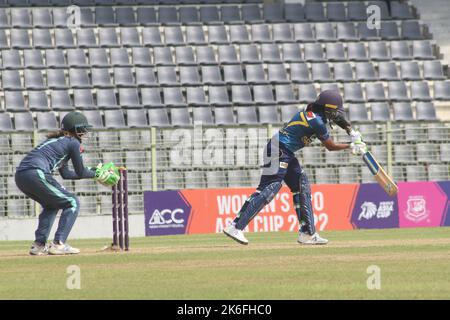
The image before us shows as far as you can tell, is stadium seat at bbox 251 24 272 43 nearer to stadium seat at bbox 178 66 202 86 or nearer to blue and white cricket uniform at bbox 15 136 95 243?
stadium seat at bbox 178 66 202 86

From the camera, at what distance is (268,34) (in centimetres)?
3331

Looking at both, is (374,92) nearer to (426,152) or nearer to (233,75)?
(233,75)

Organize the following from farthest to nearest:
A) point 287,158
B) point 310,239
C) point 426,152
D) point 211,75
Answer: point 211,75 < point 426,152 < point 310,239 < point 287,158

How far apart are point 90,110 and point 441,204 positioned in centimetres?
887

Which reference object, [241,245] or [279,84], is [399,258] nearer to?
[241,245]

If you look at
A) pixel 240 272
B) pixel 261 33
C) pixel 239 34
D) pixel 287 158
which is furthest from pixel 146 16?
pixel 240 272

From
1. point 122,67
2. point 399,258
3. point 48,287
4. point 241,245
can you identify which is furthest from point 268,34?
point 48,287

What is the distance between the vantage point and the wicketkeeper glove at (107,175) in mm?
15695

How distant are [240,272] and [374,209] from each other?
1410 cm

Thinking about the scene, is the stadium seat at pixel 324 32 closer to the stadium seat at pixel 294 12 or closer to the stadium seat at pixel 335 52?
the stadium seat at pixel 335 52

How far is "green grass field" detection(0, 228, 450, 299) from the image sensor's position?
1022cm

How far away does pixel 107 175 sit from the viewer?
1574cm

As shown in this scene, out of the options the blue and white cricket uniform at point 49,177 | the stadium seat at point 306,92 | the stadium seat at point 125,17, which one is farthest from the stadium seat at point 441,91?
the blue and white cricket uniform at point 49,177

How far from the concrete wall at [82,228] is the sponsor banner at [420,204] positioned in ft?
18.8
